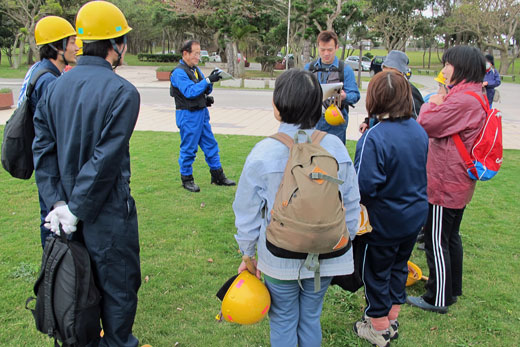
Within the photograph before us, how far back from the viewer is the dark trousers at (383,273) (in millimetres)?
2572

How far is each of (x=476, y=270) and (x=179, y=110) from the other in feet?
13.0

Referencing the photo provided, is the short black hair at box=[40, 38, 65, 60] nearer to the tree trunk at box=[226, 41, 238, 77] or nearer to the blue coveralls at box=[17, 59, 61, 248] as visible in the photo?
the blue coveralls at box=[17, 59, 61, 248]

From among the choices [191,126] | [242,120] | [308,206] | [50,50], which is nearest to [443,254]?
[308,206]

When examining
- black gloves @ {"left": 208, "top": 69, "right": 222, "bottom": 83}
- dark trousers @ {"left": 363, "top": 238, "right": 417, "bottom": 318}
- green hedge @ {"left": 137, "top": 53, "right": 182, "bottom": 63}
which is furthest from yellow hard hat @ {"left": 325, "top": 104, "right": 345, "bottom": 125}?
green hedge @ {"left": 137, "top": 53, "right": 182, "bottom": 63}

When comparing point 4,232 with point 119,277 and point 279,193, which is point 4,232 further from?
point 279,193

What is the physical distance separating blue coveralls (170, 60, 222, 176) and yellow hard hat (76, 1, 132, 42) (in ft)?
10.1

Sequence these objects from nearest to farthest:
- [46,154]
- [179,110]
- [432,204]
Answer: [46,154], [432,204], [179,110]

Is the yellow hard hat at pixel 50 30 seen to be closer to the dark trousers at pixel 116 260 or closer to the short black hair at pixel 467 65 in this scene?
the dark trousers at pixel 116 260

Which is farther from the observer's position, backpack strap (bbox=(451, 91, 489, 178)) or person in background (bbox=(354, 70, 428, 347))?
backpack strap (bbox=(451, 91, 489, 178))

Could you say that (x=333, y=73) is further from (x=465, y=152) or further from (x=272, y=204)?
(x=272, y=204)

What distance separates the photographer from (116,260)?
7.36 ft

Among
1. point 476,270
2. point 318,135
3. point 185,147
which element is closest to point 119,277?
point 318,135

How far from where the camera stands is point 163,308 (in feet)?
10.4

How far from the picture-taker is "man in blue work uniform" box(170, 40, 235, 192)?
5.35 metres
